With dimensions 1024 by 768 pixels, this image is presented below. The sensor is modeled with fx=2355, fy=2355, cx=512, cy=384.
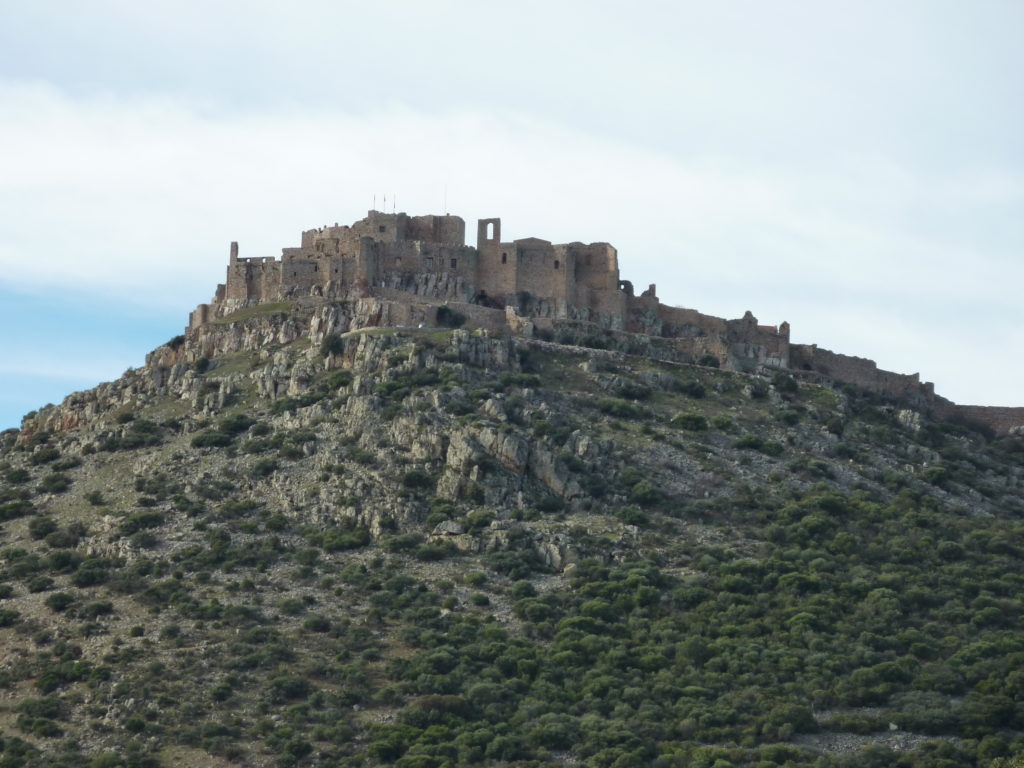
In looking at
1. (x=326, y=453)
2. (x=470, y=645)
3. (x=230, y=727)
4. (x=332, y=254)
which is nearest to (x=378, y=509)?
(x=326, y=453)

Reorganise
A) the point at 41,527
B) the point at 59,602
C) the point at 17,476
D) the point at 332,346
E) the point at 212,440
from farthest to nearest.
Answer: the point at 332,346 → the point at 17,476 → the point at 212,440 → the point at 41,527 → the point at 59,602

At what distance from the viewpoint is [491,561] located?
258 ft

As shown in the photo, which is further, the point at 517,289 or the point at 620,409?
the point at 517,289

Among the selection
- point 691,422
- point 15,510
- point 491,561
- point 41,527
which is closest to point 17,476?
point 15,510

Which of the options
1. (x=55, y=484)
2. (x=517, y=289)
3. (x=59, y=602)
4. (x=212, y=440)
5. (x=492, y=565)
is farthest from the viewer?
(x=517, y=289)

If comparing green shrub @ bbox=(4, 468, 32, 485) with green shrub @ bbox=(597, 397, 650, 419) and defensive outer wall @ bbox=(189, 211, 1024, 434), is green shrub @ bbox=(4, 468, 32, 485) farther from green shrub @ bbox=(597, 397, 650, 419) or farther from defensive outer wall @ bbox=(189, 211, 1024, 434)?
green shrub @ bbox=(597, 397, 650, 419)

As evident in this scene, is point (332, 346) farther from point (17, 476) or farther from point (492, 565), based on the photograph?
point (492, 565)

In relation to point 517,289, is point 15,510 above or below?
below

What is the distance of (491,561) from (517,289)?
24510 millimetres

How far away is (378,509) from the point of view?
81.6m

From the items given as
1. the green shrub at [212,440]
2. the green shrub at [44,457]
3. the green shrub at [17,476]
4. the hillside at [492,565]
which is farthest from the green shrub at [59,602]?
the green shrub at [44,457]

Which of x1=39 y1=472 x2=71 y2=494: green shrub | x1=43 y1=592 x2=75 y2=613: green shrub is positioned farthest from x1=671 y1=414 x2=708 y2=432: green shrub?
x1=43 y1=592 x2=75 y2=613: green shrub

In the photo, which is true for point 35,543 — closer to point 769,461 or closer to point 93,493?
point 93,493

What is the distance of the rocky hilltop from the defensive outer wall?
1649mm
